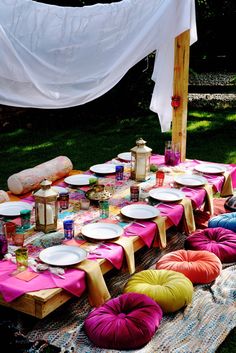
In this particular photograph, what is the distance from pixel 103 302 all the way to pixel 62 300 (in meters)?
0.41

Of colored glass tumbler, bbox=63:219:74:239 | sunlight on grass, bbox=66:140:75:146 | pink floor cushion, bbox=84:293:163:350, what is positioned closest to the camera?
pink floor cushion, bbox=84:293:163:350

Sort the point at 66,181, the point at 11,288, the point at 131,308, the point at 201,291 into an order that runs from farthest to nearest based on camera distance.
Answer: the point at 66,181, the point at 201,291, the point at 131,308, the point at 11,288

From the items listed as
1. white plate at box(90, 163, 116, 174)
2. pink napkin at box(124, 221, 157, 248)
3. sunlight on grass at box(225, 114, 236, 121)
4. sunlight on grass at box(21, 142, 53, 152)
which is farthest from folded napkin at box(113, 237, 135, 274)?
sunlight on grass at box(225, 114, 236, 121)

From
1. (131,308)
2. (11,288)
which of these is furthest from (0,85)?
(131,308)

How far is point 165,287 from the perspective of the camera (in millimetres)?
4016

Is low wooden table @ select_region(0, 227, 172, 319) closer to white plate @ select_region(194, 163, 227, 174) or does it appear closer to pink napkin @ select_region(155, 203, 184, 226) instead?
pink napkin @ select_region(155, 203, 184, 226)

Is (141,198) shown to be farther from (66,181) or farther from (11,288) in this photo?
(11,288)

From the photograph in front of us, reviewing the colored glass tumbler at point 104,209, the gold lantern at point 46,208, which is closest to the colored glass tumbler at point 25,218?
the gold lantern at point 46,208

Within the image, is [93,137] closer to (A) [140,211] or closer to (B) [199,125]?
(B) [199,125]

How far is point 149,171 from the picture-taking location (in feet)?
19.6

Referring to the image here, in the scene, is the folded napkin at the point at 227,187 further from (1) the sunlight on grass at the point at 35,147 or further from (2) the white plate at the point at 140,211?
(1) the sunlight on grass at the point at 35,147

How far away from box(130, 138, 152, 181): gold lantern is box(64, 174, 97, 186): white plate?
19.6 inches

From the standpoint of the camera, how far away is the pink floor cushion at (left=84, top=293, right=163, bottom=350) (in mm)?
3531

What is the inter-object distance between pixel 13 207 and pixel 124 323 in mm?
1710
